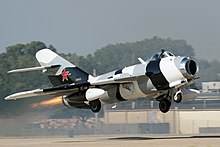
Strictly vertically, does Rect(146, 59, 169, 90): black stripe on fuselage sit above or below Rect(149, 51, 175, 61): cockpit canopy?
below

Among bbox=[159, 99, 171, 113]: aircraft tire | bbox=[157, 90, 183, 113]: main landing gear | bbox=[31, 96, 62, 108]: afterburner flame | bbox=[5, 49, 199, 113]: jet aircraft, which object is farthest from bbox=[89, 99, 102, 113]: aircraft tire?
bbox=[31, 96, 62, 108]: afterburner flame

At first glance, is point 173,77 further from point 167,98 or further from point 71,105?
point 71,105

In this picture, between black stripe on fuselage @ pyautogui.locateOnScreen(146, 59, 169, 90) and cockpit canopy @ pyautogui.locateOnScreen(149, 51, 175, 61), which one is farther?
cockpit canopy @ pyautogui.locateOnScreen(149, 51, 175, 61)

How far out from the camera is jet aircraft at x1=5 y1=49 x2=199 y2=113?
36.1 metres

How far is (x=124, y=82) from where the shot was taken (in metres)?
38.3

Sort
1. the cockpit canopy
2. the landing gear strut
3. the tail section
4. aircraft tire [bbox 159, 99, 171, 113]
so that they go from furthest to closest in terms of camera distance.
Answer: the tail section
aircraft tire [bbox 159, 99, 171, 113]
the landing gear strut
the cockpit canopy

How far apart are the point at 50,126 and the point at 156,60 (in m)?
12.4

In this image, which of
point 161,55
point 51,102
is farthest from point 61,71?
point 161,55

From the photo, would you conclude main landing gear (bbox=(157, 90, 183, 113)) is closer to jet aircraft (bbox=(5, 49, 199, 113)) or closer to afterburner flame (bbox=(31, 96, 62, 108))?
jet aircraft (bbox=(5, 49, 199, 113))

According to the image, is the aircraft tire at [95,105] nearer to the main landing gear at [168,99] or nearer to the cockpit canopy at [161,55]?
the main landing gear at [168,99]

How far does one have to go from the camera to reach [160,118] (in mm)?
58406

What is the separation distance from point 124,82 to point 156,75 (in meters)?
2.62

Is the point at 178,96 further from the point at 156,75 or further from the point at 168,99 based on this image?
the point at 156,75

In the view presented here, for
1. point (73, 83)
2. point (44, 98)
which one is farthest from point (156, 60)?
point (44, 98)
